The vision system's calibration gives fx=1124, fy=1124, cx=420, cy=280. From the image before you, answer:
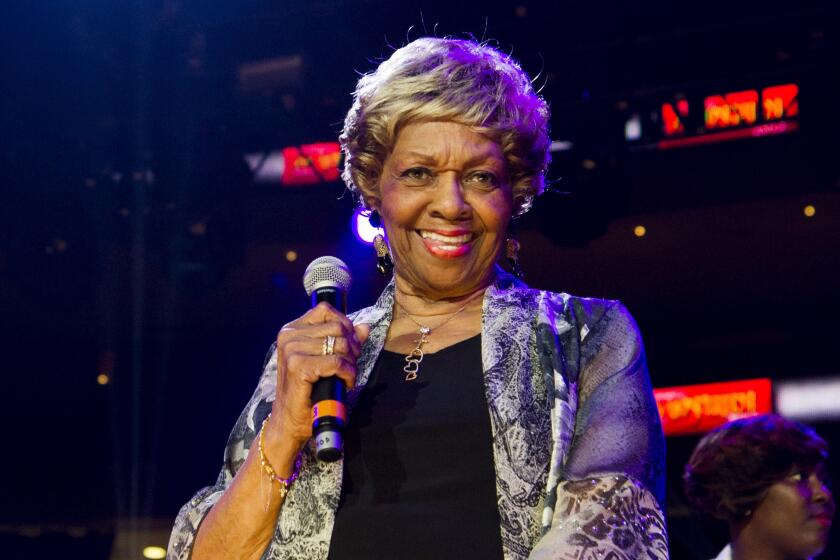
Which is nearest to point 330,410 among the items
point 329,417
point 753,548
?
point 329,417

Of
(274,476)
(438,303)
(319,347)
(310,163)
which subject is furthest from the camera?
(310,163)

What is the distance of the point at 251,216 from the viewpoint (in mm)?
7094

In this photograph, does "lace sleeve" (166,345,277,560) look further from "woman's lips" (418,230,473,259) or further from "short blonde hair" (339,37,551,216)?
"short blonde hair" (339,37,551,216)

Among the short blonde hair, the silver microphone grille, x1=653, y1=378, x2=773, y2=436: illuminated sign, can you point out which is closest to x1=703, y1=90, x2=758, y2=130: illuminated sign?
x1=653, y1=378, x2=773, y2=436: illuminated sign

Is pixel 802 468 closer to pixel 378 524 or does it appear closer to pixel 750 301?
pixel 378 524

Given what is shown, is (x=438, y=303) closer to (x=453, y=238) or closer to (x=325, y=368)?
(x=453, y=238)

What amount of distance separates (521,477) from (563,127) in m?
4.17

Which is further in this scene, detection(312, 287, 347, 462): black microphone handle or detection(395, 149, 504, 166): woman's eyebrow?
detection(395, 149, 504, 166): woman's eyebrow

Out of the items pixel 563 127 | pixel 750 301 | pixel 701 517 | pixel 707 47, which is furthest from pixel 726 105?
pixel 701 517

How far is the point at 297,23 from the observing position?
19.3 ft

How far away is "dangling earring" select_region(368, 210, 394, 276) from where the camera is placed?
79.2 inches

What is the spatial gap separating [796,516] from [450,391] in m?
1.85

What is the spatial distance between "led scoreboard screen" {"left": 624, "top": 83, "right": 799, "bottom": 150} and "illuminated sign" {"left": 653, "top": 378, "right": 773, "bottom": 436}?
2.07m

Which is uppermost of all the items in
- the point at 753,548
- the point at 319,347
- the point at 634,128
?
the point at 634,128
